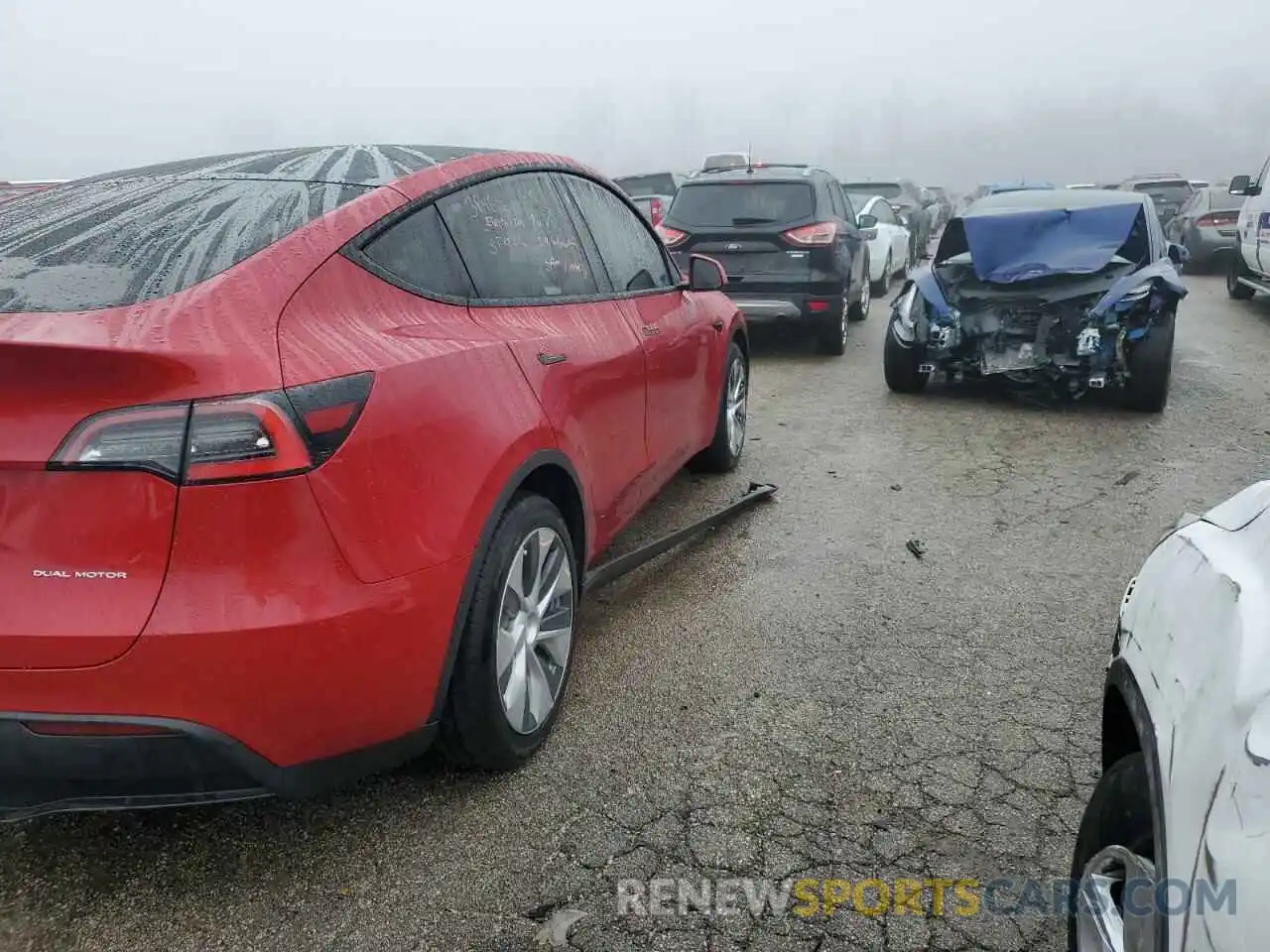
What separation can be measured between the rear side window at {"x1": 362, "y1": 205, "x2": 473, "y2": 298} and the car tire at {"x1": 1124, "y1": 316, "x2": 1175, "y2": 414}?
5.31 m

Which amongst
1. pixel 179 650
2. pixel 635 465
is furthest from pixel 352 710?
pixel 635 465

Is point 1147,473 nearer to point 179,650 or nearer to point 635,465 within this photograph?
point 635,465

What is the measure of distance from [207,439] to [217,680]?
47 centimetres

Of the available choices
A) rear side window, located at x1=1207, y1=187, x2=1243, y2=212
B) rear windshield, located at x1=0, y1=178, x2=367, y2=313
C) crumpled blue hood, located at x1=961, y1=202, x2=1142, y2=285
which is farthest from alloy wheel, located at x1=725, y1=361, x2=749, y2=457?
rear side window, located at x1=1207, y1=187, x2=1243, y2=212

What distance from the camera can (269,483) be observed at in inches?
76.0

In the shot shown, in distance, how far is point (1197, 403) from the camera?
7.05 metres

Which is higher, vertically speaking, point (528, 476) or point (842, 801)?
point (528, 476)

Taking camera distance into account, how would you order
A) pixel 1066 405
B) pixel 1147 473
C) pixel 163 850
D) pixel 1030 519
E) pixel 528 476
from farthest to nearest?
pixel 1066 405 → pixel 1147 473 → pixel 1030 519 → pixel 528 476 → pixel 163 850

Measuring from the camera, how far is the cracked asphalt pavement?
2201 mm

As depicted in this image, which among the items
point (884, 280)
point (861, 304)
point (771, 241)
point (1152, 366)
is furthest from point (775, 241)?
point (884, 280)

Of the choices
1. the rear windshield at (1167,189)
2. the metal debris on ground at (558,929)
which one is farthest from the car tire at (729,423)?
the rear windshield at (1167,189)

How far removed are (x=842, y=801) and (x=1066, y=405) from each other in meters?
5.27

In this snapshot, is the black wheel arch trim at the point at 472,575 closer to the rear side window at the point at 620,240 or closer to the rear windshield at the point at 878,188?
the rear side window at the point at 620,240

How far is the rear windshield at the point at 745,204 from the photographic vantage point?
8633 mm
